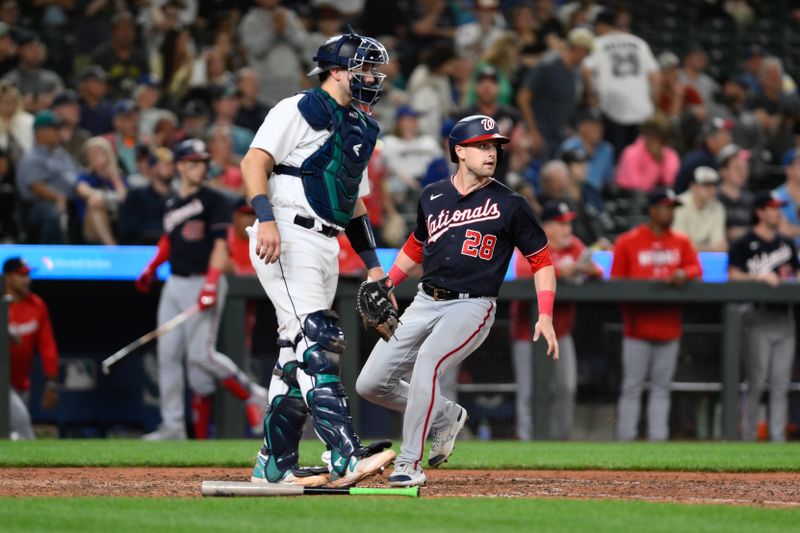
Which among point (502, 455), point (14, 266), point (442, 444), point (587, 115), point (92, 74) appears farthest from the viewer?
point (587, 115)

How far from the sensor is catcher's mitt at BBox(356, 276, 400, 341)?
6090mm

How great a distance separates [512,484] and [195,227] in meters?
4.41

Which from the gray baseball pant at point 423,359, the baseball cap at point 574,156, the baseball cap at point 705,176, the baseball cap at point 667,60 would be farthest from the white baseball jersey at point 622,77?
the gray baseball pant at point 423,359

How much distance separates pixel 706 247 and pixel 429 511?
768cm

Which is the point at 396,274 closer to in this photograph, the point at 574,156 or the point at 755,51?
the point at 574,156

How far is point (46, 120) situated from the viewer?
37.9 ft

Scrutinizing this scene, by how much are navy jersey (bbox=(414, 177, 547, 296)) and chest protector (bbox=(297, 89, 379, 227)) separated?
0.53m

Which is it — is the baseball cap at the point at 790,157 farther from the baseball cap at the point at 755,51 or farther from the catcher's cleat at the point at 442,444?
the catcher's cleat at the point at 442,444

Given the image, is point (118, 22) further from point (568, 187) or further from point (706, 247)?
point (706, 247)

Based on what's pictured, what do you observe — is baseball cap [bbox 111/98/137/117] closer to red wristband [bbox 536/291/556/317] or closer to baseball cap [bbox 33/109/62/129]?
baseball cap [bbox 33/109/62/129]

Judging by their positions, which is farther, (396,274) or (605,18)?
(605,18)

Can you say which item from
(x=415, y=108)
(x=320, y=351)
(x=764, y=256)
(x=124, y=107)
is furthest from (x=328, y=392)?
(x=415, y=108)

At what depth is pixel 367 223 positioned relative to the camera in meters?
6.40

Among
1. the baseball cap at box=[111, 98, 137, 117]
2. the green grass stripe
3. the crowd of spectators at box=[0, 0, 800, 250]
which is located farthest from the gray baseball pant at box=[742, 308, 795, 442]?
the baseball cap at box=[111, 98, 137, 117]
